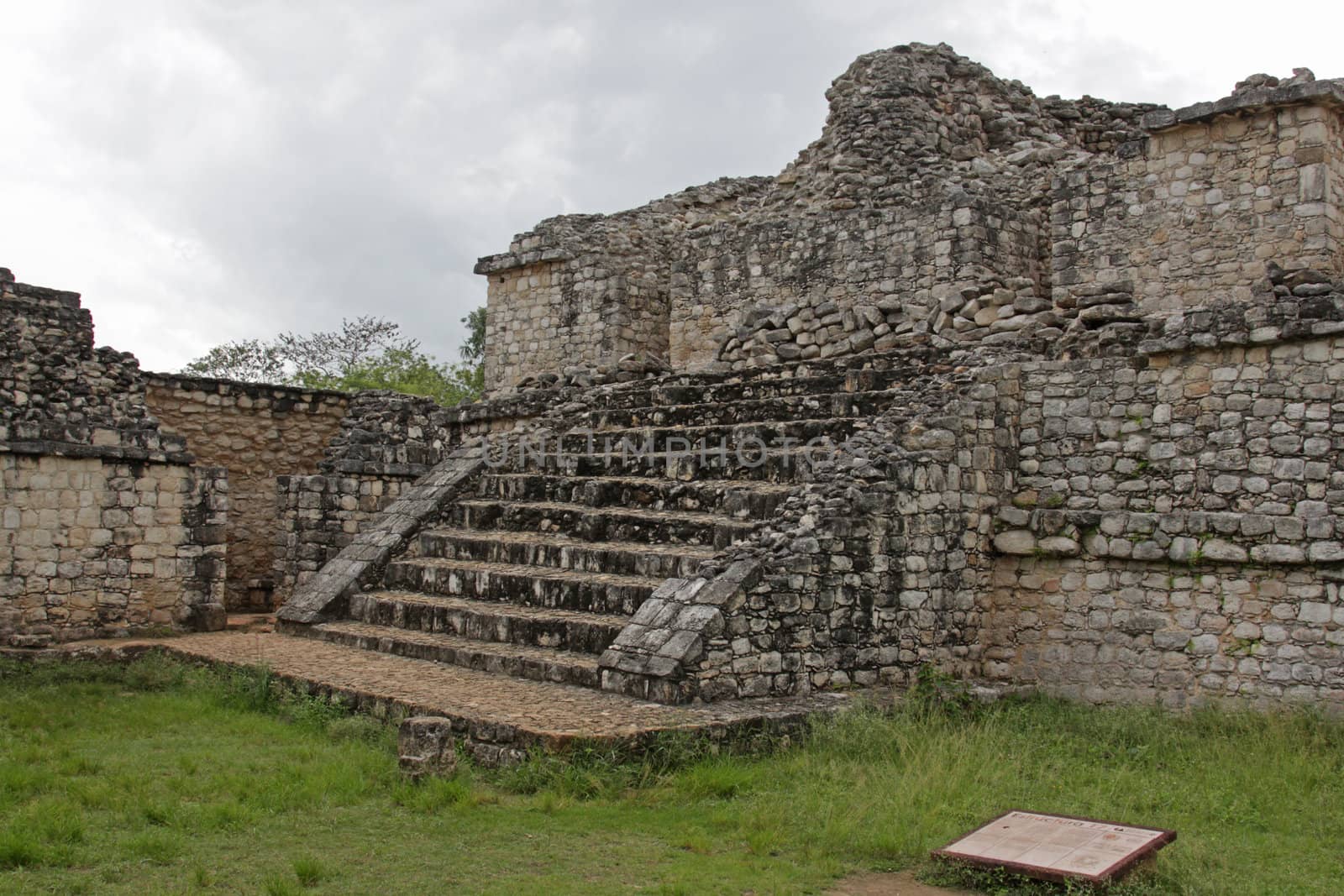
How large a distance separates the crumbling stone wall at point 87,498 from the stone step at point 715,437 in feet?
11.3

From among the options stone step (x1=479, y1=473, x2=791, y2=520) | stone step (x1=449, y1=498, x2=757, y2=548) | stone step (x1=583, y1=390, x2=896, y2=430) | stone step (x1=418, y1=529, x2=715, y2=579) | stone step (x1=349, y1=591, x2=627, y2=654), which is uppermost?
stone step (x1=583, y1=390, x2=896, y2=430)

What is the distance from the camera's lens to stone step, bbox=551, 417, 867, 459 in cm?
1003

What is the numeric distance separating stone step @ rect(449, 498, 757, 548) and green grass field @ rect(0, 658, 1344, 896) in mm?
2004

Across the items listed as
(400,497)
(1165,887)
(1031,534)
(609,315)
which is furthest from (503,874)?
(609,315)

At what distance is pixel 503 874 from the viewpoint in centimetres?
548

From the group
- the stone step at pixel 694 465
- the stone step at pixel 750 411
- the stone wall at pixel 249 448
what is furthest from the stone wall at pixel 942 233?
the stone wall at pixel 249 448

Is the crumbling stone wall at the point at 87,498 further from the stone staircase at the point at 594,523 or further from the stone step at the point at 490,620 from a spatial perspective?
the stone step at the point at 490,620

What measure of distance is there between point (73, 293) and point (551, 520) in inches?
193

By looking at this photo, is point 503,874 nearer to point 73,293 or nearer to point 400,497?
point 400,497

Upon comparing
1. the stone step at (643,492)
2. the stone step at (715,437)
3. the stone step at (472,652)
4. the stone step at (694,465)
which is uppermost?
the stone step at (715,437)

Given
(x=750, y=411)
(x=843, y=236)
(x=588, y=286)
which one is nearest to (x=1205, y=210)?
(x=843, y=236)

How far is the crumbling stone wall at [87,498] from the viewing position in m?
10.6

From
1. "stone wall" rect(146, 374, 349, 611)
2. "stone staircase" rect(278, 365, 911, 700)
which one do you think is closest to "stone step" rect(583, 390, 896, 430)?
"stone staircase" rect(278, 365, 911, 700)

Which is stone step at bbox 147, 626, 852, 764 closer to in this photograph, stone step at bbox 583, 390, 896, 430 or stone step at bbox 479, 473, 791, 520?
stone step at bbox 479, 473, 791, 520
